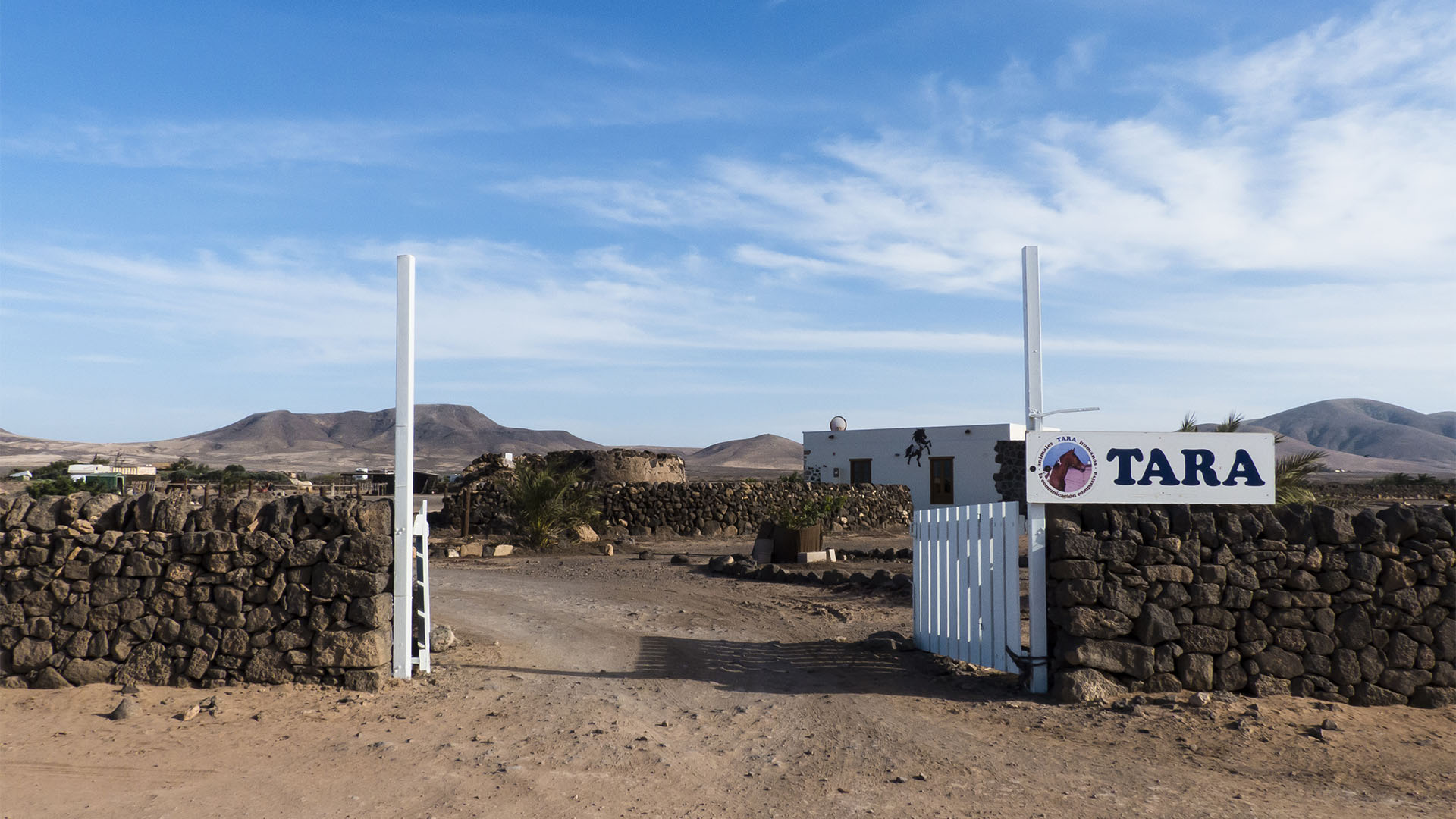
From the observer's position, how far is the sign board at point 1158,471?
734cm

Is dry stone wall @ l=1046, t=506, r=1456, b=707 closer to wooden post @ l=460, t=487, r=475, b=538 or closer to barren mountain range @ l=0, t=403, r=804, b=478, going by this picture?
wooden post @ l=460, t=487, r=475, b=538

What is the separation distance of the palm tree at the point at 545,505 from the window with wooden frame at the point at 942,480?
14.4 m

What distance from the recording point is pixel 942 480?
32.1m

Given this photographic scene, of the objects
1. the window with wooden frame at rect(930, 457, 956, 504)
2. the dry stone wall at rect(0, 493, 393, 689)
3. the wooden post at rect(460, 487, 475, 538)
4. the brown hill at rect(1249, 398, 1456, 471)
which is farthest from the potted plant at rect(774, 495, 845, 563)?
the brown hill at rect(1249, 398, 1456, 471)

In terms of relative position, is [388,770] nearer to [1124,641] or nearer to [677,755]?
[677,755]

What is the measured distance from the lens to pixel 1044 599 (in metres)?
7.31

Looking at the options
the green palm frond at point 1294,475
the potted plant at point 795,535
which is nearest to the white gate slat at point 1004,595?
the green palm frond at point 1294,475

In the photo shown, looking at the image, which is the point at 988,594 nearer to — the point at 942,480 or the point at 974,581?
the point at 974,581

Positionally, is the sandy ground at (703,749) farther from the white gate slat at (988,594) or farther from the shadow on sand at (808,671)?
the white gate slat at (988,594)

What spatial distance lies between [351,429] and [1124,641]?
163347 millimetres

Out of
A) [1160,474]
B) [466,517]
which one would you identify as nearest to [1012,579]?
[1160,474]

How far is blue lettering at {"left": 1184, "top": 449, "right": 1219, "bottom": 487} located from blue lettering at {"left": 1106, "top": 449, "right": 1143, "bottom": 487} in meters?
0.35

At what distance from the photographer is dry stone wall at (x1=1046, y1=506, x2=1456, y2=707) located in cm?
704

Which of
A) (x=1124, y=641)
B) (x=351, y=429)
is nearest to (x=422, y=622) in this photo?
(x=1124, y=641)
